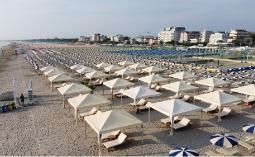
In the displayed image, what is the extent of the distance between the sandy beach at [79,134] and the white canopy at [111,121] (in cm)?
84

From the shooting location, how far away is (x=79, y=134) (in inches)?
438

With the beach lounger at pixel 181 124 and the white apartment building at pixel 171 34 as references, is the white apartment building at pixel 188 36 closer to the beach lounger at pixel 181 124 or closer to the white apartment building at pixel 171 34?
the white apartment building at pixel 171 34

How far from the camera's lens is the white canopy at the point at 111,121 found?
934cm

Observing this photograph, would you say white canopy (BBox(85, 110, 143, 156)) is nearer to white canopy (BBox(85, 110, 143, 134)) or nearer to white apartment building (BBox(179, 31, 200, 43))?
white canopy (BBox(85, 110, 143, 134))

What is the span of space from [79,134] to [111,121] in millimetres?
2180

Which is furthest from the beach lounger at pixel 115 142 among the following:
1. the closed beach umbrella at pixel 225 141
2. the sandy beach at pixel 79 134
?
the closed beach umbrella at pixel 225 141

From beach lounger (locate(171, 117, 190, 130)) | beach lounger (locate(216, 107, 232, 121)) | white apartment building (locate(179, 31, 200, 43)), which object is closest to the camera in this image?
beach lounger (locate(171, 117, 190, 130))

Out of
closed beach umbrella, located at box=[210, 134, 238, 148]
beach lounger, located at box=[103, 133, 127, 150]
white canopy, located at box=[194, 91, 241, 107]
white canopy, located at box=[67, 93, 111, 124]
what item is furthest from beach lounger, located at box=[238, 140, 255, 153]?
white canopy, located at box=[67, 93, 111, 124]

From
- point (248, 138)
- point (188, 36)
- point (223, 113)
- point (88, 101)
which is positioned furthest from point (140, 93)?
point (188, 36)

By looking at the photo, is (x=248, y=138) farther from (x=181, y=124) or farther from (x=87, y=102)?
(x=87, y=102)

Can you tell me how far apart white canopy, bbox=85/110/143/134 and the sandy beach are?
837 millimetres

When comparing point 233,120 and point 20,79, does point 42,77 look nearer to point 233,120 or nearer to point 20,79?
point 20,79

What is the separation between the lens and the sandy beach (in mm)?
9688

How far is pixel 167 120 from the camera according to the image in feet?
38.7
